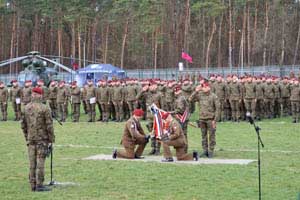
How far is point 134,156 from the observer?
60.0 feet

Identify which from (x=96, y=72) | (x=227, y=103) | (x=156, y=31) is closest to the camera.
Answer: (x=227, y=103)

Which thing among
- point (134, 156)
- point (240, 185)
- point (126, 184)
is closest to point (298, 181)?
point (240, 185)

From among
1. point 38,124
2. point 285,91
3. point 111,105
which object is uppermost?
point 285,91

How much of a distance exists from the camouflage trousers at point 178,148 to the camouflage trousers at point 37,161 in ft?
14.8

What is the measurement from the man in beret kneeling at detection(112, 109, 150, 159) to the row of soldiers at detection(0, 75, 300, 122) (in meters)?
9.39

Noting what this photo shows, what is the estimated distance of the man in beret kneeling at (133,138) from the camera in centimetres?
1789

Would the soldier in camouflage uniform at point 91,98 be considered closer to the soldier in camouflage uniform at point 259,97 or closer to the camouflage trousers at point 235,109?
the camouflage trousers at point 235,109

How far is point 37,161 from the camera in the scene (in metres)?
13.6

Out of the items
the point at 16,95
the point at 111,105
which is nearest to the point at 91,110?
the point at 111,105

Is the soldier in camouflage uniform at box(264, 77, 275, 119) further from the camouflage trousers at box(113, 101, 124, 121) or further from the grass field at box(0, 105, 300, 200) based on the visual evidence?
the grass field at box(0, 105, 300, 200)

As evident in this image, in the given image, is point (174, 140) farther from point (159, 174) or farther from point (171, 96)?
point (171, 96)

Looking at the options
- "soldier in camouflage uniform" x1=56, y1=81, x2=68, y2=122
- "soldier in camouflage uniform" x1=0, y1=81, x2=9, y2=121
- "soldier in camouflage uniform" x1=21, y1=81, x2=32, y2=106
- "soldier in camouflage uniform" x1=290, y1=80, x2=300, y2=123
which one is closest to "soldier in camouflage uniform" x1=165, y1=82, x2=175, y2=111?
"soldier in camouflage uniform" x1=290, y1=80, x2=300, y2=123

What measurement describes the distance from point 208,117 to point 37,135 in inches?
237

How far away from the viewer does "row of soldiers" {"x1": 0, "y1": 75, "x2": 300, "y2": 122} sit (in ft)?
97.2
